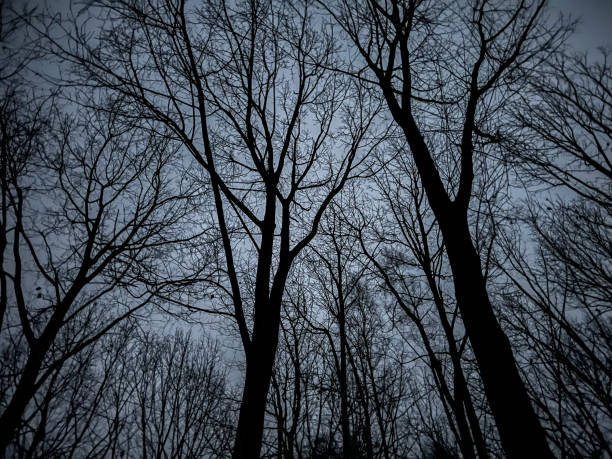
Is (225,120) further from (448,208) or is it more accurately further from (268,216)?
(448,208)

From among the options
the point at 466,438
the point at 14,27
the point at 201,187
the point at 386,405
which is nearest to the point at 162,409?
the point at 386,405

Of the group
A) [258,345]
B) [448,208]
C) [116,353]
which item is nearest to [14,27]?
[258,345]

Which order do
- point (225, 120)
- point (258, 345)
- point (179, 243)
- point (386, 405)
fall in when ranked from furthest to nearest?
point (386, 405), point (179, 243), point (225, 120), point (258, 345)

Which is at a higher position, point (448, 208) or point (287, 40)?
point (287, 40)

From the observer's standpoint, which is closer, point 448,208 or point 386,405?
point 448,208

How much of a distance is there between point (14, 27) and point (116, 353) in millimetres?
9215

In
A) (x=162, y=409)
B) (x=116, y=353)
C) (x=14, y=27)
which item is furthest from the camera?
(x=162, y=409)

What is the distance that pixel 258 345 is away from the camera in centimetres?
280

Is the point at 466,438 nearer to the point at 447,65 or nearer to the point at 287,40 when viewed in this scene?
the point at 447,65

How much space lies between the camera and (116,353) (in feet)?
30.3

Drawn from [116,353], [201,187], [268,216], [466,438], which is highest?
[201,187]

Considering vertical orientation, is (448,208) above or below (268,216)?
below

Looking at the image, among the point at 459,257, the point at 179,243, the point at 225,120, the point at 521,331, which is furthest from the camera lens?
the point at 521,331

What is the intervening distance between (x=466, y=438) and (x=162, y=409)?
981cm
